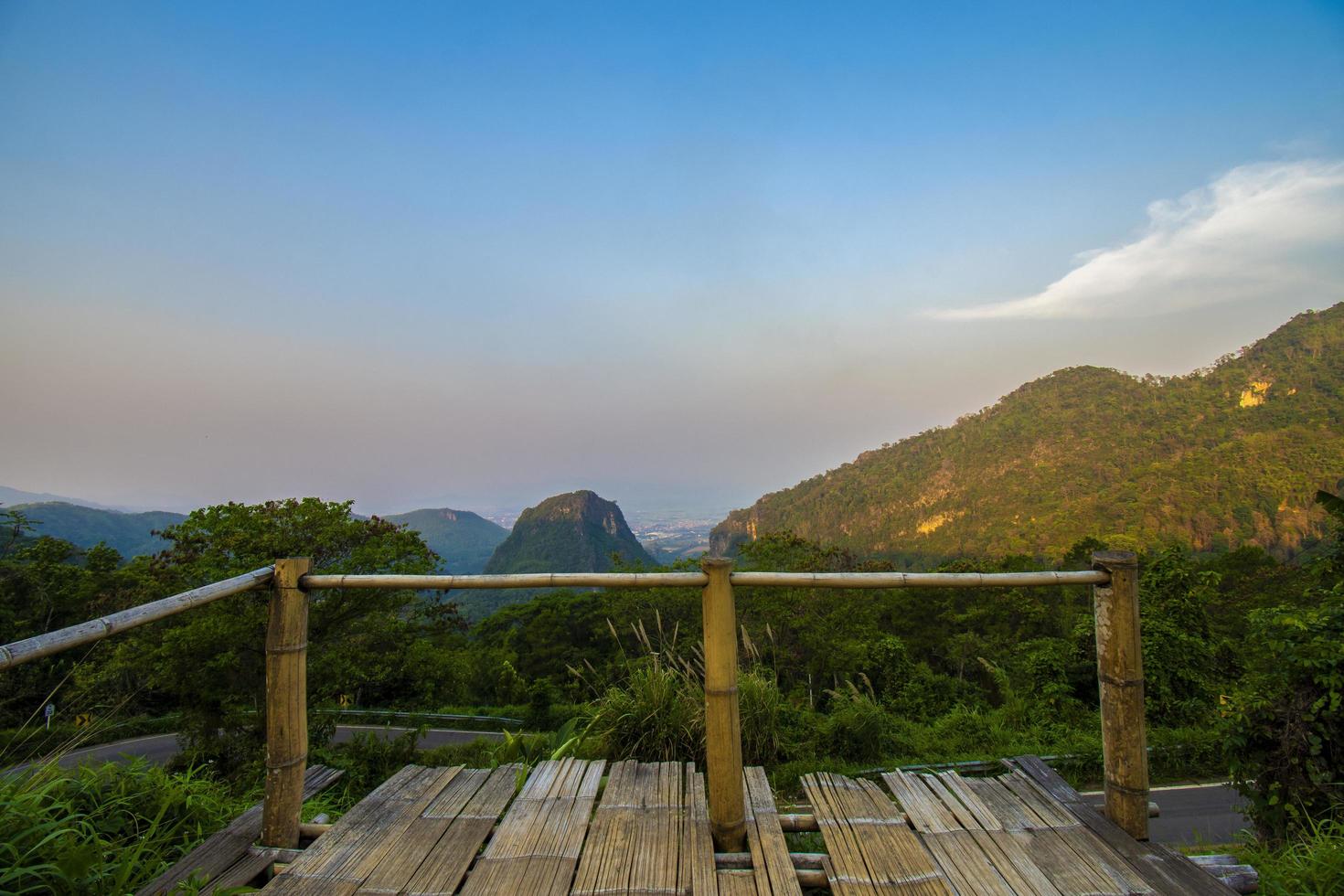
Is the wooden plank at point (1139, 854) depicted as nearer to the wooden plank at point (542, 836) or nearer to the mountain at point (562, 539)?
the wooden plank at point (542, 836)

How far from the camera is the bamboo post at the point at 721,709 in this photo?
1769 mm

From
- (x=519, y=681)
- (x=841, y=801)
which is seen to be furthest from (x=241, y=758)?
(x=841, y=801)

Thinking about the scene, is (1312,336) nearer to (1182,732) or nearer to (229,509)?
(1182,732)

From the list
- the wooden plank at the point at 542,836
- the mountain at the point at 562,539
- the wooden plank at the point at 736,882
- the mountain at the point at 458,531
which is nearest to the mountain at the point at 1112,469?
the mountain at the point at 562,539

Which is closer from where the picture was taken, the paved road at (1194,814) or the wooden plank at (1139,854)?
the wooden plank at (1139,854)

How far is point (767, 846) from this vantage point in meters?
1.71

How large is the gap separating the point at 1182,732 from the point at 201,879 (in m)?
11.1

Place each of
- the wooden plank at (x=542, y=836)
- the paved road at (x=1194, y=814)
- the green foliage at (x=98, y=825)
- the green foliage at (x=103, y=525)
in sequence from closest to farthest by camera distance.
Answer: the green foliage at (x=98, y=825), the wooden plank at (x=542, y=836), the paved road at (x=1194, y=814), the green foliage at (x=103, y=525)


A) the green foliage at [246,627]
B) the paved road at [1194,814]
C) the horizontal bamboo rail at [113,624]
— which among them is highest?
the horizontal bamboo rail at [113,624]

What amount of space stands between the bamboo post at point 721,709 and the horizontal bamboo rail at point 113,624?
1.38 metres

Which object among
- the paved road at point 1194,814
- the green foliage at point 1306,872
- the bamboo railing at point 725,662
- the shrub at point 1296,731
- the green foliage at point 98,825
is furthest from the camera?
the paved road at point 1194,814

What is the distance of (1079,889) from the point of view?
4.92 ft

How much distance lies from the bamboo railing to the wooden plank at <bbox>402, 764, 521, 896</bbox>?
0.50 meters

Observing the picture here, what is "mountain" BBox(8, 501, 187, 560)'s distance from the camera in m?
59.1
